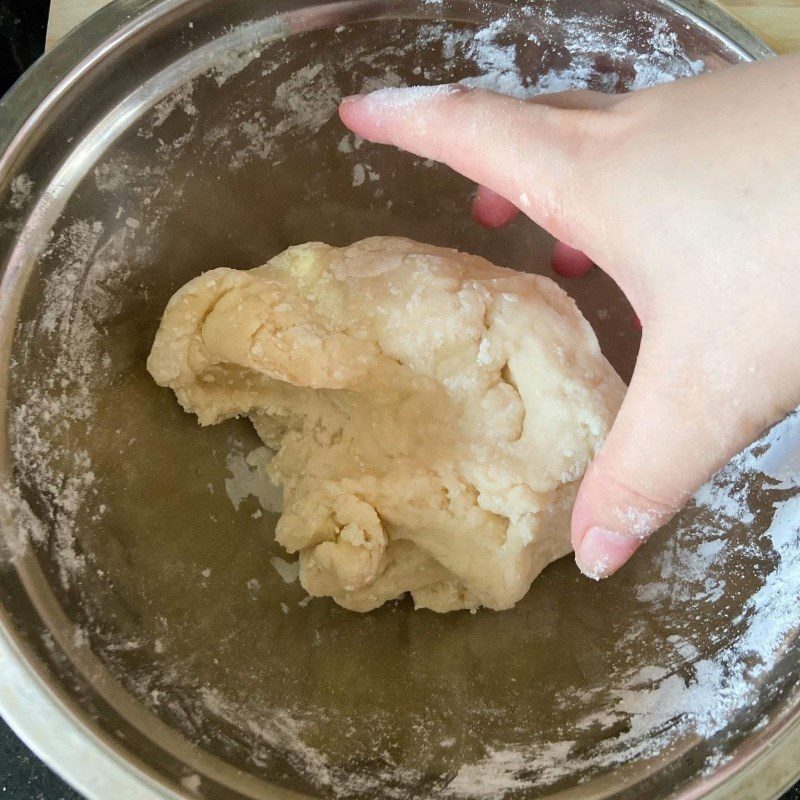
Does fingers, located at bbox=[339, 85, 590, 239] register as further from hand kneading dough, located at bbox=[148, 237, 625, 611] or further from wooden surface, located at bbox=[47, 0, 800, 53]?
wooden surface, located at bbox=[47, 0, 800, 53]

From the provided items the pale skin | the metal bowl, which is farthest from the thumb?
the metal bowl

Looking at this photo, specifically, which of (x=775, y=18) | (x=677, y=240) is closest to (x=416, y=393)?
(x=677, y=240)

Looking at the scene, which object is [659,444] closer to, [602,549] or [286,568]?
[602,549]

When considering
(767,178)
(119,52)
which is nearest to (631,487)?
(767,178)

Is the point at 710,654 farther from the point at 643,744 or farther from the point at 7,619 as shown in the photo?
the point at 7,619

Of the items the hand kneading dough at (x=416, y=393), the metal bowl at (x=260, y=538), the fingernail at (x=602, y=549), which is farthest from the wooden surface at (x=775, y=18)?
the fingernail at (x=602, y=549)

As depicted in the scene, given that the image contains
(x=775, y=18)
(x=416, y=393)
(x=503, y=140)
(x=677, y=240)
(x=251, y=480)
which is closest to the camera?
(x=677, y=240)

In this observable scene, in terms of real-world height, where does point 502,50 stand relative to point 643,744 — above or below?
above
